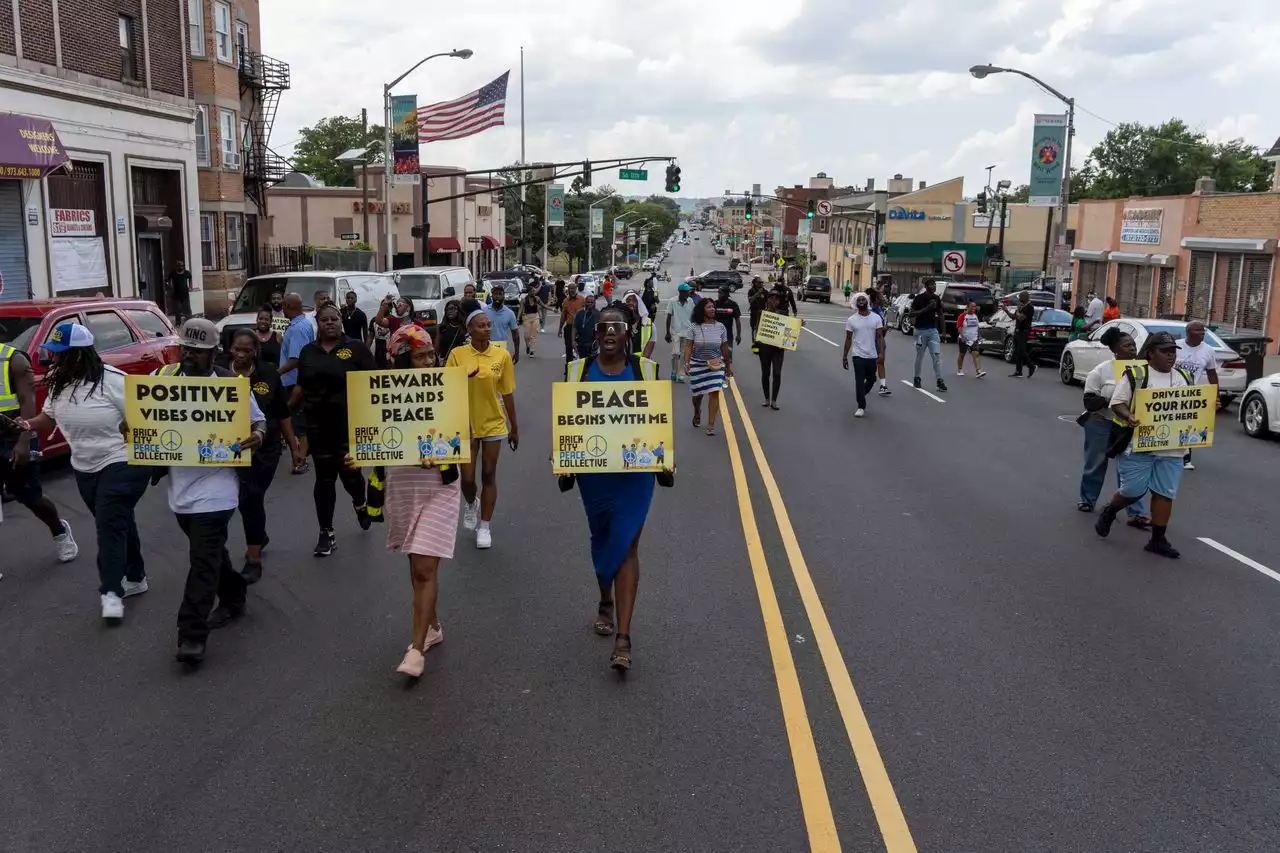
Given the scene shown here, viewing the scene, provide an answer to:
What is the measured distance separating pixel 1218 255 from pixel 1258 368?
48.3 feet

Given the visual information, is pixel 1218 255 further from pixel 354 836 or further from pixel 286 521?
pixel 354 836

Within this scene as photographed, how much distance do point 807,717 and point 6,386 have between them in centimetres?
651

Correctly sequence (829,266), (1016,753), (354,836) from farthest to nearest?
1. (829,266)
2. (1016,753)
3. (354,836)

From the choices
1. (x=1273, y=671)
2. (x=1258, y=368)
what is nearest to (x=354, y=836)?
(x=1273, y=671)

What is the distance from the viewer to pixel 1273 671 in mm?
6418

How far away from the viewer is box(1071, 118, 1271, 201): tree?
323 feet

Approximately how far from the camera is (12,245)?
23.8 m

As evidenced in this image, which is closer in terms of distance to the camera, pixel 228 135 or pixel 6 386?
pixel 6 386

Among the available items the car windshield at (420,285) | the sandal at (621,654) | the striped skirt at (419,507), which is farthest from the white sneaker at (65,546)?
the car windshield at (420,285)

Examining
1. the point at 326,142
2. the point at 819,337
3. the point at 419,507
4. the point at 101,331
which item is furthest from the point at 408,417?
the point at 326,142

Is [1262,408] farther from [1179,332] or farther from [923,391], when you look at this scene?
[923,391]

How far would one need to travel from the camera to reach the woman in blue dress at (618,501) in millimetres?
6223

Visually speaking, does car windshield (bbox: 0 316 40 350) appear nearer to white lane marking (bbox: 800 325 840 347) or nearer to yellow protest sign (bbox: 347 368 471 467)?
yellow protest sign (bbox: 347 368 471 467)

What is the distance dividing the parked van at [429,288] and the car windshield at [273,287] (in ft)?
14.4
